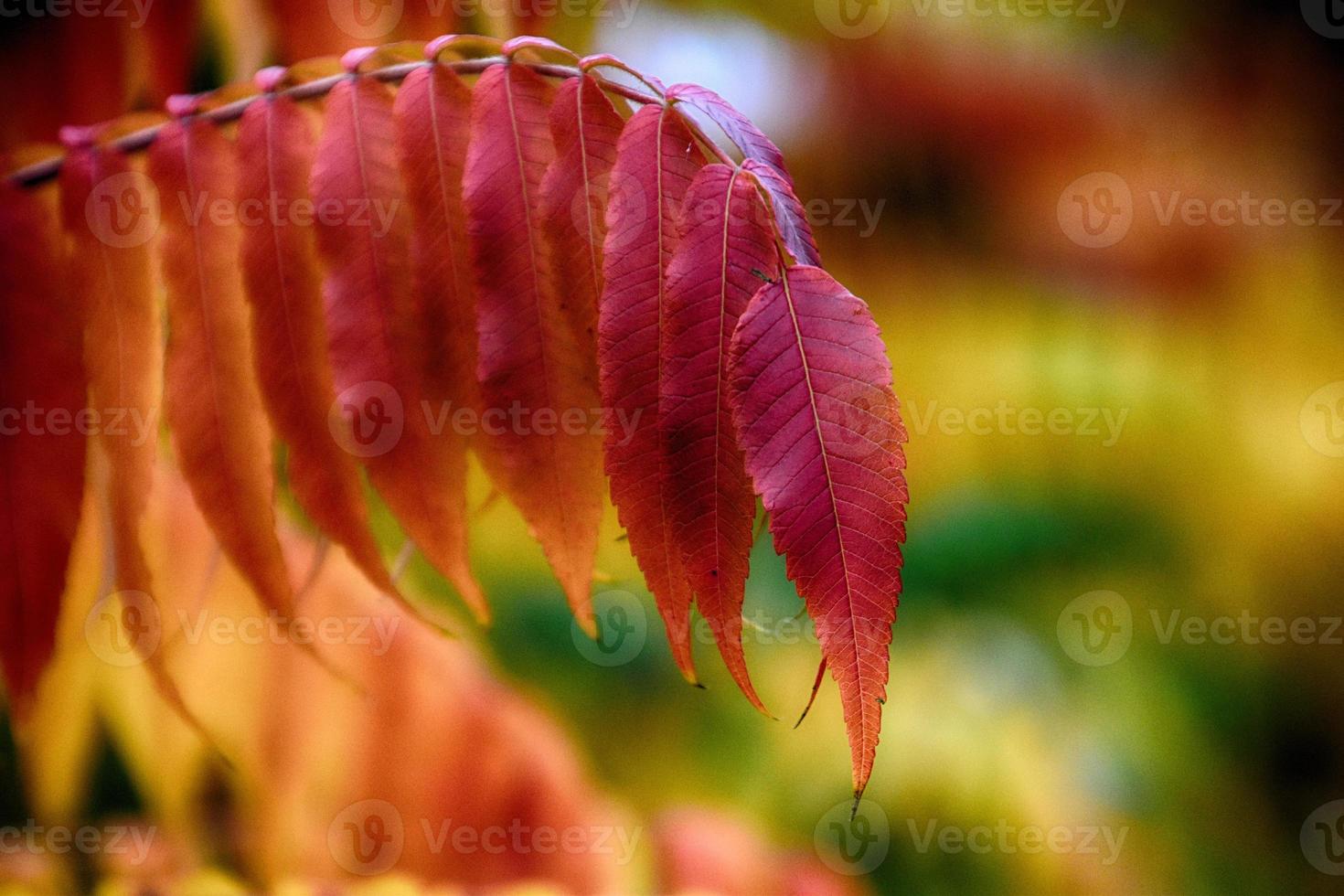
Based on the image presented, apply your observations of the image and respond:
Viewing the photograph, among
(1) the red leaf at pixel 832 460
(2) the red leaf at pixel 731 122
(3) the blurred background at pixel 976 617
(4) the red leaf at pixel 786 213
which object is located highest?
(2) the red leaf at pixel 731 122

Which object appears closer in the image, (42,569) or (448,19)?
(42,569)

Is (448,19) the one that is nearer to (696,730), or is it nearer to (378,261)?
(378,261)

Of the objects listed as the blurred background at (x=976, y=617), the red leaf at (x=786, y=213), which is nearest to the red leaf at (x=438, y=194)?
the red leaf at (x=786, y=213)

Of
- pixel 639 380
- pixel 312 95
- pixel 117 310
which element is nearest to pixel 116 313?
pixel 117 310

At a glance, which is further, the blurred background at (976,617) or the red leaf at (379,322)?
the blurred background at (976,617)

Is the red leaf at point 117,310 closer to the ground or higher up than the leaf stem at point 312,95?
closer to the ground

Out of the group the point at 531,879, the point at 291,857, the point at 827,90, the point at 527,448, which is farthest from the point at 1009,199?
the point at 291,857

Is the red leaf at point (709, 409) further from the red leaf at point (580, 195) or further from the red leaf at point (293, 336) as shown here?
the red leaf at point (293, 336)
